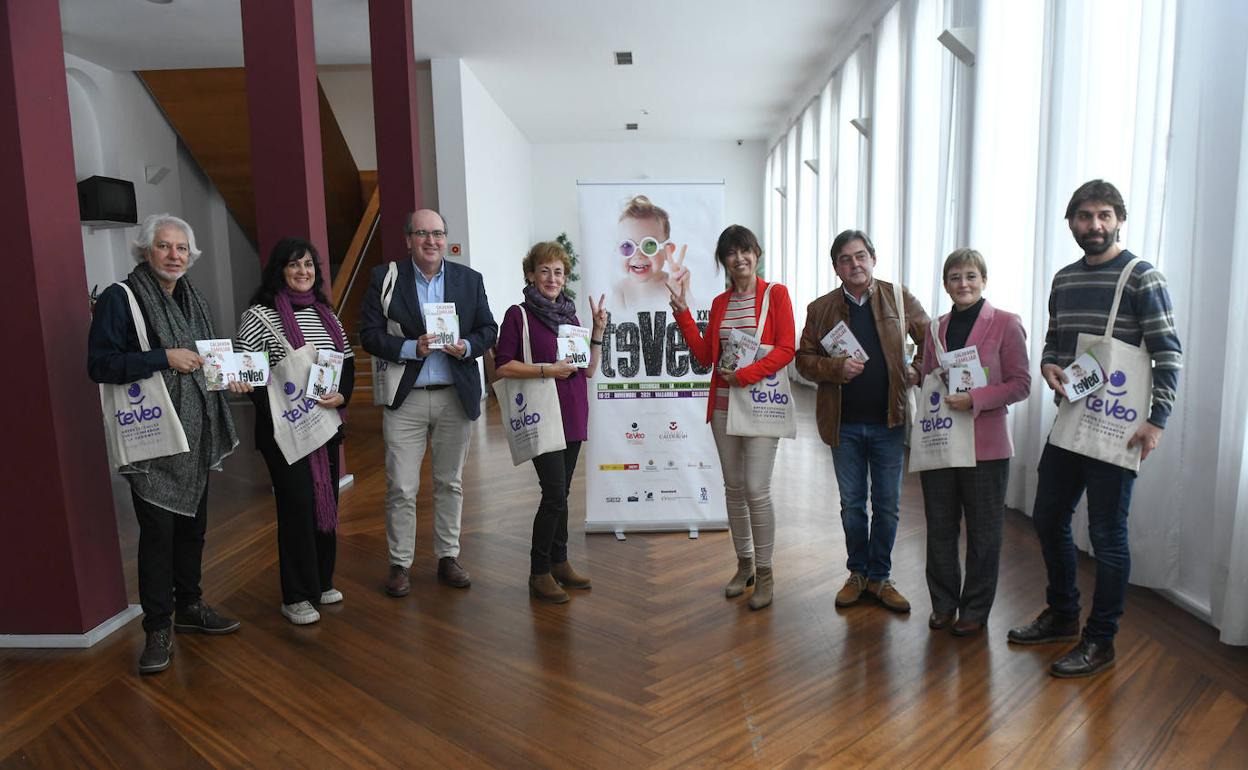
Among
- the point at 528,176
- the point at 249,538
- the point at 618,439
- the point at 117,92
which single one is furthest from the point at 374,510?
the point at 528,176

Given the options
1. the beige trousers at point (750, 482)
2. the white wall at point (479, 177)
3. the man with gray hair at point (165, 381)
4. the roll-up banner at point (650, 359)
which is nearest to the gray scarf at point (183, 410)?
the man with gray hair at point (165, 381)

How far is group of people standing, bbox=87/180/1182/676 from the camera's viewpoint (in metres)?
2.71

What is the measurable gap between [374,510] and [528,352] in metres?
2.34

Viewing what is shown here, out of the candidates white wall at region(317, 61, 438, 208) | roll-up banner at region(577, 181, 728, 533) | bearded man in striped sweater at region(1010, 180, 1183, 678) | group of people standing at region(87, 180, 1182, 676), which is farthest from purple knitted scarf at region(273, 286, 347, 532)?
white wall at region(317, 61, 438, 208)

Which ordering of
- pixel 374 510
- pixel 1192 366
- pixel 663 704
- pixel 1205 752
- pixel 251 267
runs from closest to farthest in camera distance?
pixel 1205 752
pixel 663 704
pixel 1192 366
pixel 374 510
pixel 251 267

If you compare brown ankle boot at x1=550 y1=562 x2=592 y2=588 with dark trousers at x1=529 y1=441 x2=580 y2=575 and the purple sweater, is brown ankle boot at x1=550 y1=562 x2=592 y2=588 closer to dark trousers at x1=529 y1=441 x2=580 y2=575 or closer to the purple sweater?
dark trousers at x1=529 y1=441 x2=580 y2=575

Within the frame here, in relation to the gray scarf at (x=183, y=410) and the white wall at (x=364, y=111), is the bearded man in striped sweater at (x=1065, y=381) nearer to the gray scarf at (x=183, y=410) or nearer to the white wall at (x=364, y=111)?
the gray scarf at (x=183, y=410)

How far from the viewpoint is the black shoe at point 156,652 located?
289cm

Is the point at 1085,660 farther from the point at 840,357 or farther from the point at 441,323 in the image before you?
the point at 441,323

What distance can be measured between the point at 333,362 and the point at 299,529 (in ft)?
2.28

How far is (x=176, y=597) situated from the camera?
3.25m

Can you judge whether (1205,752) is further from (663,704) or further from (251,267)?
(251,267)

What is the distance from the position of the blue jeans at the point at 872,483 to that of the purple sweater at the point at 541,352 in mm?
1083

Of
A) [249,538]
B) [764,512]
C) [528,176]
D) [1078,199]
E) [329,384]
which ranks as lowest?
Result: [249,538]
